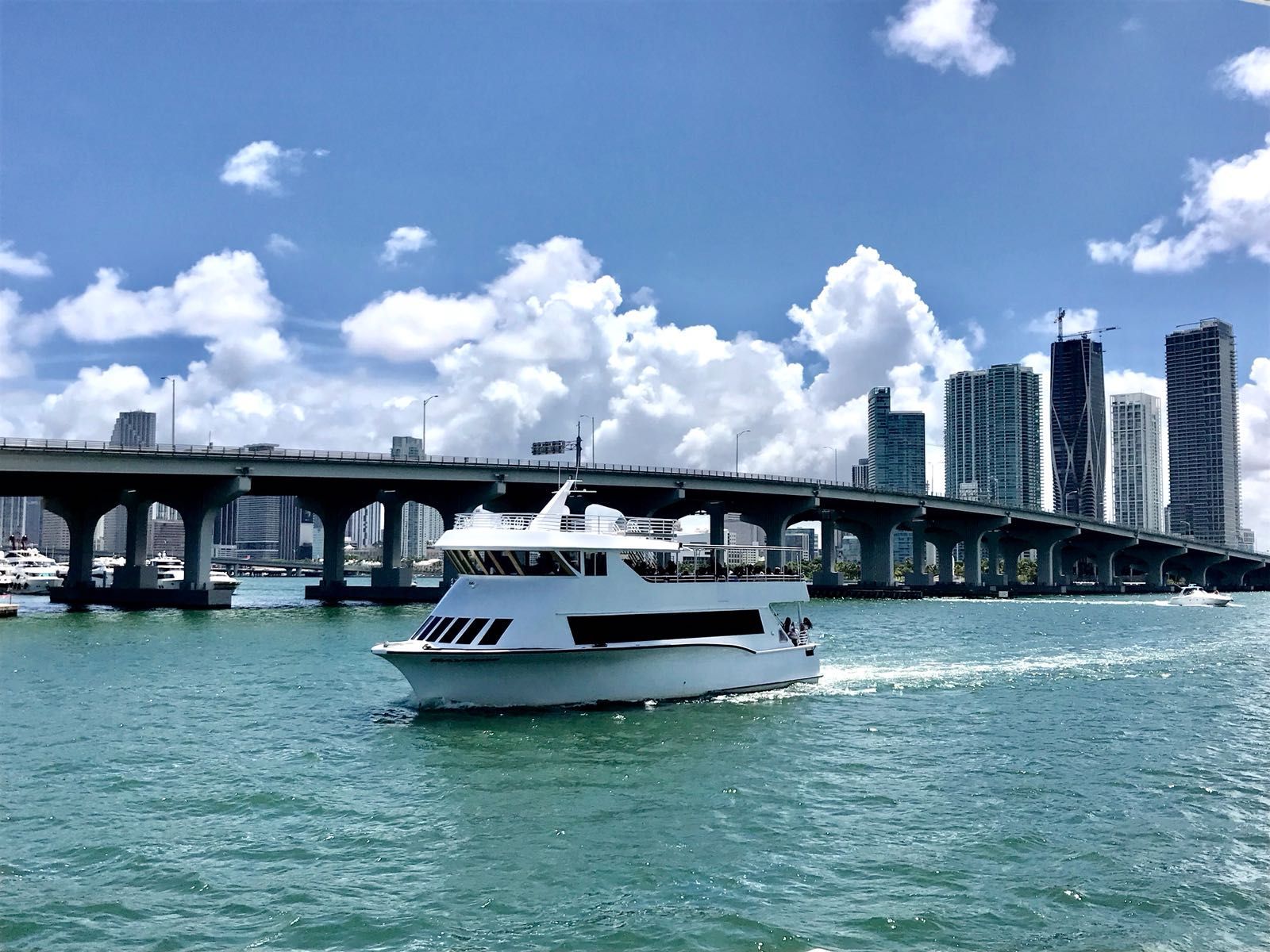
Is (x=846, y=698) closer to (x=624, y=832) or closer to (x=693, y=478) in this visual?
(x=624, y=832)

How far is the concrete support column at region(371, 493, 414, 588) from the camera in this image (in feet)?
330

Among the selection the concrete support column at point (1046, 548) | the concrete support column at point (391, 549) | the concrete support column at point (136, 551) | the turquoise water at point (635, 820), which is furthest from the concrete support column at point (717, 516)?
the turquoise water at point (635, 820)

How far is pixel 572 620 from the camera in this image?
1161 inches

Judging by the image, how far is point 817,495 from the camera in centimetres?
11600

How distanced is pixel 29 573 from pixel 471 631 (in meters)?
134

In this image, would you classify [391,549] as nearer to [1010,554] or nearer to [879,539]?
[879,539]

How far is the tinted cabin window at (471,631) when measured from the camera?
95.2 feet

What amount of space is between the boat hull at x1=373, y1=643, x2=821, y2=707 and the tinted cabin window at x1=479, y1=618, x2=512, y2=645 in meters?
0.60

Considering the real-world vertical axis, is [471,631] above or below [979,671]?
above

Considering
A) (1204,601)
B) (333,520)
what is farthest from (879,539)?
(333,520)

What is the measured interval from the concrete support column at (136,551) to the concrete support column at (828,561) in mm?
83098

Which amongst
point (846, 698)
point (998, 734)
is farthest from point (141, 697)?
point (998, 734)

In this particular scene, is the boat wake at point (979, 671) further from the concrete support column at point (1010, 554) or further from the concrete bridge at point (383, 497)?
the concrete support column at point (1010, 554)

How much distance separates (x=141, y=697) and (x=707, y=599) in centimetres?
2031
